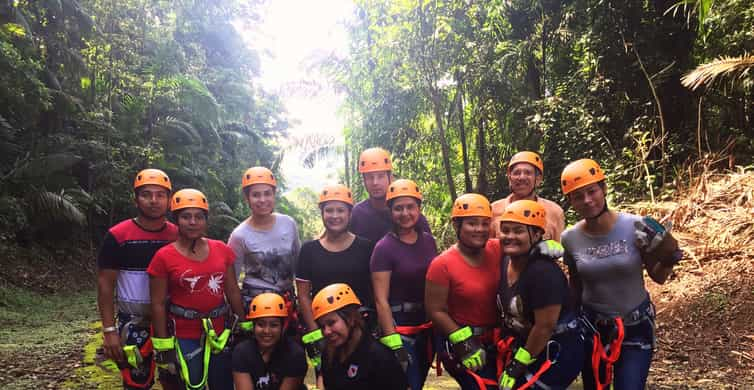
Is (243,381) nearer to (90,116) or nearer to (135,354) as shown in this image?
(135,354)

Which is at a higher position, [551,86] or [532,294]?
[551,86]

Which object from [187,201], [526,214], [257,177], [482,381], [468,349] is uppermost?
[257,177]

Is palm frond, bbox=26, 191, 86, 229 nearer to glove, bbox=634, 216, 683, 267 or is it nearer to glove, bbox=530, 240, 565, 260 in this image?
glove, bbox=530, 240, 565, 260

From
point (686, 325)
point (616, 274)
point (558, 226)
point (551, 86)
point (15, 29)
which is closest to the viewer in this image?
point (616, 274)

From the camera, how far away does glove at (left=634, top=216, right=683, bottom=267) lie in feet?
11.3

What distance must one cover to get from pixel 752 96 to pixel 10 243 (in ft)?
57.9

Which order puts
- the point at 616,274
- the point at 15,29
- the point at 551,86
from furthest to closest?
the point at 551,86 → the point at 15,29 → the point at 616,274

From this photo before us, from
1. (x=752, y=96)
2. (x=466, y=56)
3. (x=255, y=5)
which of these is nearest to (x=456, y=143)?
(x=466, y=56)

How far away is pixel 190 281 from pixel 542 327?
2.46m

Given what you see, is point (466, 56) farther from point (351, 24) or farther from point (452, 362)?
point (452, 362)

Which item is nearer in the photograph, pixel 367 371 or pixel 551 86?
pixel 367 371

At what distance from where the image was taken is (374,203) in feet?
15.5

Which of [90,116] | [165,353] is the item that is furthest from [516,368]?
[90,116]

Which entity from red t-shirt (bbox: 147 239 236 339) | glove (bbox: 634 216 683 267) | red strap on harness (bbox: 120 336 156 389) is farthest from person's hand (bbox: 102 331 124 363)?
glove (bbox: 634 216 683 267)
